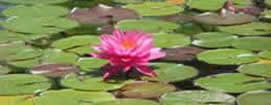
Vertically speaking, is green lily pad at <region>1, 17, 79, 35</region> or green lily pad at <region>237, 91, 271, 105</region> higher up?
green lily pad at <region>1, 17, 79, 35</region>

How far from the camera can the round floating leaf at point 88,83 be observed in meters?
2.73

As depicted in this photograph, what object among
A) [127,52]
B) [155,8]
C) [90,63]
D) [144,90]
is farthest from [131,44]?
[155,8]

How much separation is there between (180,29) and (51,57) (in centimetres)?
72

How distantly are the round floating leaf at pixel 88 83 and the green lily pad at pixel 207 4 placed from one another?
1.21 metres

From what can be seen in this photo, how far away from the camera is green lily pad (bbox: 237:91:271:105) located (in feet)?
8.52

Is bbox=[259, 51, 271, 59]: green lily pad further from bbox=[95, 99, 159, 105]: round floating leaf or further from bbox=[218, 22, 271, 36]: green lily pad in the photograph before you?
bbox=[95, 99, 159, 105]: round floating leaf

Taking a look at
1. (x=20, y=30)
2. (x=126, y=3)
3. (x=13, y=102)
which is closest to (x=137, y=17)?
(x=126, y=3)

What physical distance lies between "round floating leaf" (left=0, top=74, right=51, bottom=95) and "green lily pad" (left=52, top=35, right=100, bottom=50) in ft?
1.31

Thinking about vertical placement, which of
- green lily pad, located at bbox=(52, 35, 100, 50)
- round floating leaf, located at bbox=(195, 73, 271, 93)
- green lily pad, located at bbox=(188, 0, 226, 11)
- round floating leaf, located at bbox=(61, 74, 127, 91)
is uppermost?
green lily pad, located at bbox=(188, 0, 226, 11)

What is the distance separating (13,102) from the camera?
2.63 meters

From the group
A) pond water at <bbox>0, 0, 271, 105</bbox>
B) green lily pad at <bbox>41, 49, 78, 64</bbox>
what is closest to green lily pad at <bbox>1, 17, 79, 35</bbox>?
pond water at <bbox>0, 0, 271, 105</bbox>

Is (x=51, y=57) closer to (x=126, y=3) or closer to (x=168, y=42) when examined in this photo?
(x=168, y=42)

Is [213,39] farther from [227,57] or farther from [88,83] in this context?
[88,83]

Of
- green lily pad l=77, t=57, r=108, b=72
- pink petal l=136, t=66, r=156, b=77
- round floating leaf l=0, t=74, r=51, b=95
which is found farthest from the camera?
green lily pad l=77, t=57, r=108, b=72
